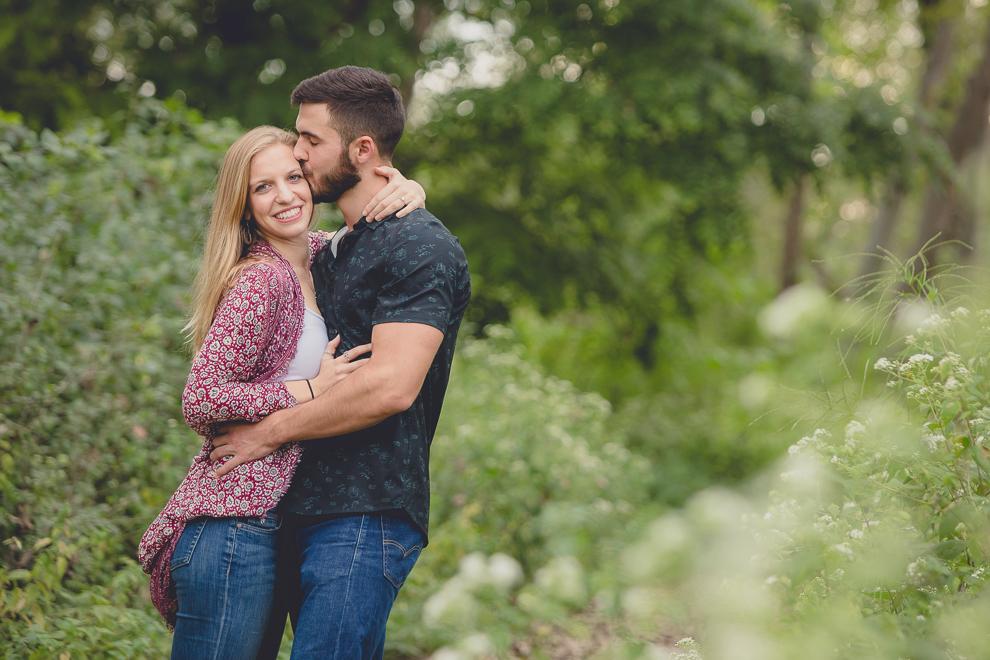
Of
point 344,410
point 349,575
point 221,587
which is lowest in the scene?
point 221,587

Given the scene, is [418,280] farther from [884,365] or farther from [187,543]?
[884,365]

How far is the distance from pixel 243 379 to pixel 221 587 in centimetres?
52

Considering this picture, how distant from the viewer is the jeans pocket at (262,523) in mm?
1975

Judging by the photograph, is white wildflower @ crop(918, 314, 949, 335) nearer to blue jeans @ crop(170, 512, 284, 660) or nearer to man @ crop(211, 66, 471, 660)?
man @ crop(211, 66, 471, 660)

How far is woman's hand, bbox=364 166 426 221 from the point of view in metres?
2.14

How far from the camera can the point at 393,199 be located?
7.07 ft

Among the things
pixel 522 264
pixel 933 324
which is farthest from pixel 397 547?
pixel 522 264

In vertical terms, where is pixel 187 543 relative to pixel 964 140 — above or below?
→ below

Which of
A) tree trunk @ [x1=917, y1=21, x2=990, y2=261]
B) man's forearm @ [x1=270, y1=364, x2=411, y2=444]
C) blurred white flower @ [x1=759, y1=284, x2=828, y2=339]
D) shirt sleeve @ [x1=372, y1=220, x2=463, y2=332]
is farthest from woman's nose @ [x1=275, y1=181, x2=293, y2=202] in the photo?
tree trunk @ [x1=917, y1=21, x2=990, y2=261]

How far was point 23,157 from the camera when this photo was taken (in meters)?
3.95

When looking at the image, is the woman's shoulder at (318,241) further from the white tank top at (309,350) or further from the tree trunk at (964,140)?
the tree trunk at (964,140)

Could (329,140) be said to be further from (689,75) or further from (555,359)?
(555,359)

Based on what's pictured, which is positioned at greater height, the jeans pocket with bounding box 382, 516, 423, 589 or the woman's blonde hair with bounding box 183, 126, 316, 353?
the woman's blonde hair with bounding box 183, 126, 316, 353

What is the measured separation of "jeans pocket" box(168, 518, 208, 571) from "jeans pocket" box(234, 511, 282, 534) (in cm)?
10
